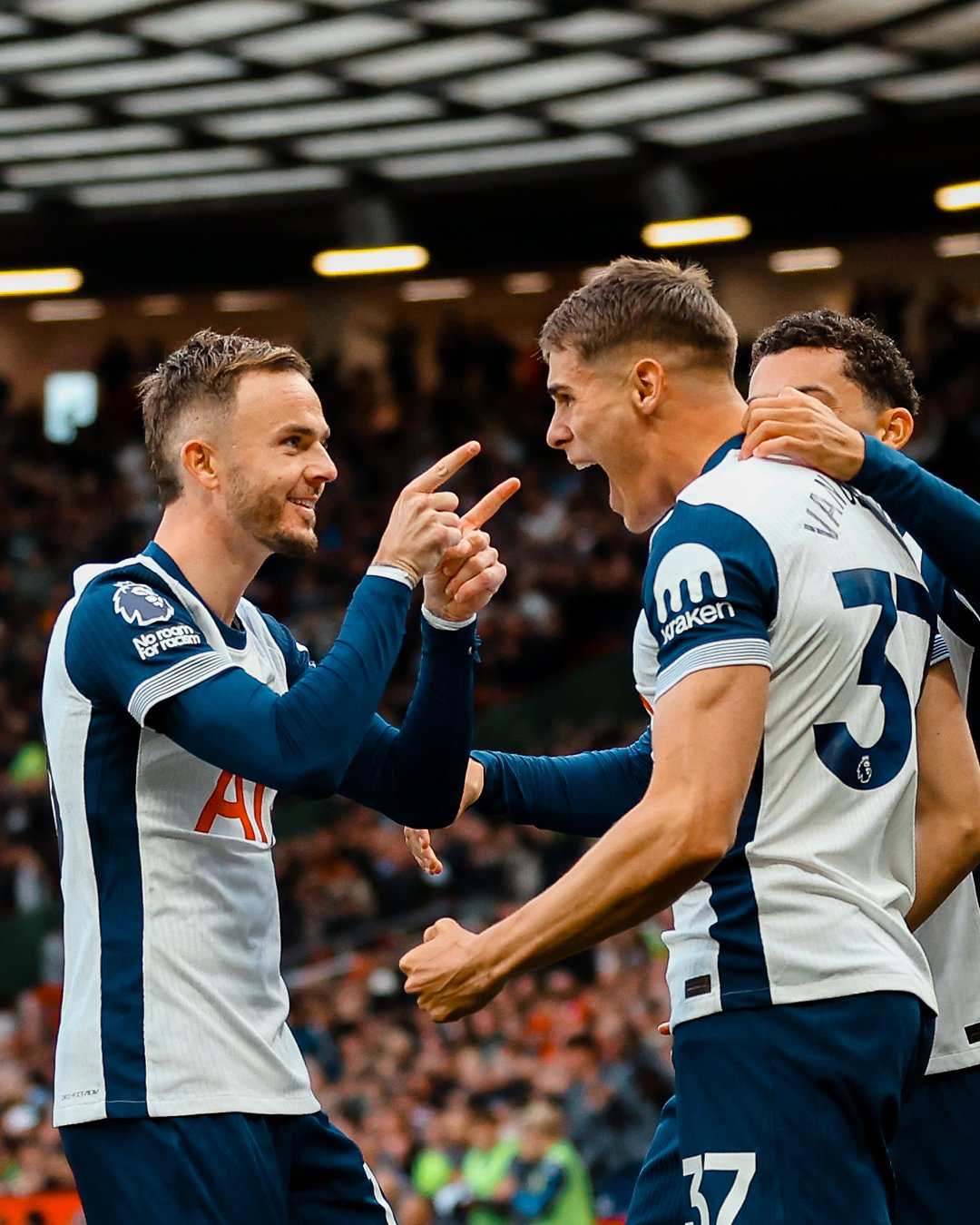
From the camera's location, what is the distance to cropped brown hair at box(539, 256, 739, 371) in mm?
3279

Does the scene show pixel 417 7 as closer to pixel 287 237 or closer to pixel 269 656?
pixel 287 237

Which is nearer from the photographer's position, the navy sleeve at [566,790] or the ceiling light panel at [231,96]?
the navy sleeve at [566,790]

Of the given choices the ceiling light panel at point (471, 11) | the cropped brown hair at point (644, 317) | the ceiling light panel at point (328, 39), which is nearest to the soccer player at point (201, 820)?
the cropped brown hair at point (644, 317)

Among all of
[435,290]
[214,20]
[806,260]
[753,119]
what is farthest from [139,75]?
[806,260]

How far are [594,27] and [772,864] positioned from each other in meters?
13.2

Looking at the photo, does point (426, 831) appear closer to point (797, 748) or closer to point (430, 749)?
point (430, 749)

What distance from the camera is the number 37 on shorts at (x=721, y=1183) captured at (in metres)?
2.76

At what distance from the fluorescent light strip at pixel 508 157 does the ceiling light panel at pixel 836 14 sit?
316cm

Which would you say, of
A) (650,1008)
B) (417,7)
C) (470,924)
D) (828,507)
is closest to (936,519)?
(828,507)

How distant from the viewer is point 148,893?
3.29 meters

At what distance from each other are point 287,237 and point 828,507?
724 inches

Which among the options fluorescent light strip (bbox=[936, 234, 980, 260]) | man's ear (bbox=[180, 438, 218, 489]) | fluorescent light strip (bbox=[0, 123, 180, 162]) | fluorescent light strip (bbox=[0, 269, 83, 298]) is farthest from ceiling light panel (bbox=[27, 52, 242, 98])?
man's ear (bbox=[180, 438, 218, 489])

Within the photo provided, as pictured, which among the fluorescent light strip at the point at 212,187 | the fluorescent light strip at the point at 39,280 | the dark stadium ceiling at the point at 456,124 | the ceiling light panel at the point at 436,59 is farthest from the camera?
the fluorescent light strip at the point at 39,280

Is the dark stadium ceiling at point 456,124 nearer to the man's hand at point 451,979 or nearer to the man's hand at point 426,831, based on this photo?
the man's hand at point 426,831
